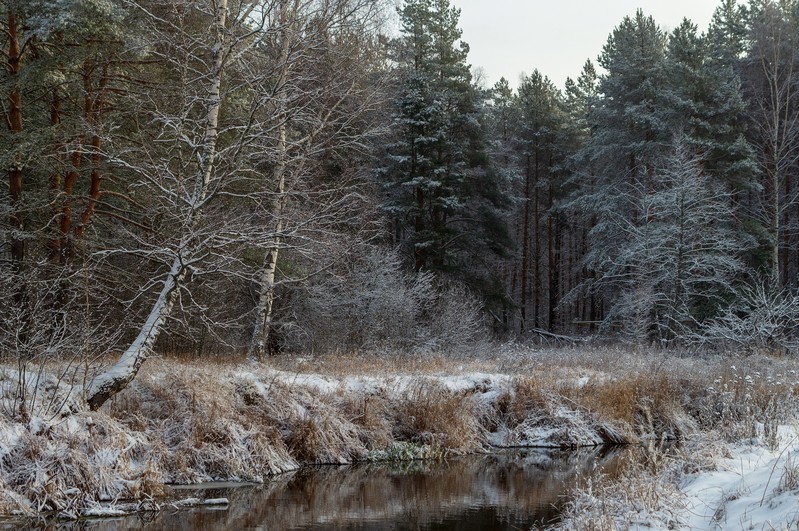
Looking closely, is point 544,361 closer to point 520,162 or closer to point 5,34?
point 5,34

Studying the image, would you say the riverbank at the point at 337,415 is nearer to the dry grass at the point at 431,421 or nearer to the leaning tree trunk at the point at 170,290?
the dry grass at the point at 431,421

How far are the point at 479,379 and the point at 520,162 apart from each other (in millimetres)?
27133

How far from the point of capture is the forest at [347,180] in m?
11.9

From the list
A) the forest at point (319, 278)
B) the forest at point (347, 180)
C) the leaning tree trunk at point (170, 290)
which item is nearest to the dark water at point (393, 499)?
the forest at point (319, 278)

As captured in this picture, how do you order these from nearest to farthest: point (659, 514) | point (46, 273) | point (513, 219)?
point (659, 514), point (46, 273), point (513, 219)

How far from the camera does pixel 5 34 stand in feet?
49.3

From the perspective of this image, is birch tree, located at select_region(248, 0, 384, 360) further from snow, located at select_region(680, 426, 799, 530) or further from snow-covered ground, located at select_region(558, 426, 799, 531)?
snow, located at select_region(680, 426, 799, 530)

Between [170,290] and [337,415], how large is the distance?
3.76 m

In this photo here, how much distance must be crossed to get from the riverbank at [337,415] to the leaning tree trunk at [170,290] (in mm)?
458

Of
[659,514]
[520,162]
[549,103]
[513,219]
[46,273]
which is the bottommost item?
[659,514]

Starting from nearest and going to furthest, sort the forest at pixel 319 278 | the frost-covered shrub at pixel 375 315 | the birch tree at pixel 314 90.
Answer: the forest at pixel 319 278 → the birch tree at pixel 314 90 → the frost-covered shrub at pixel 375 315

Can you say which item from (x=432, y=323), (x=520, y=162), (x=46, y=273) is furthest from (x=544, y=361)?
(x=520, y=162)

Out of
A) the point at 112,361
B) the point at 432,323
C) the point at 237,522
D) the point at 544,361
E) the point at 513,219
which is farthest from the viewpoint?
the point at 513,219

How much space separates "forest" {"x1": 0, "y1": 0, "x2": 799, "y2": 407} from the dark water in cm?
251
